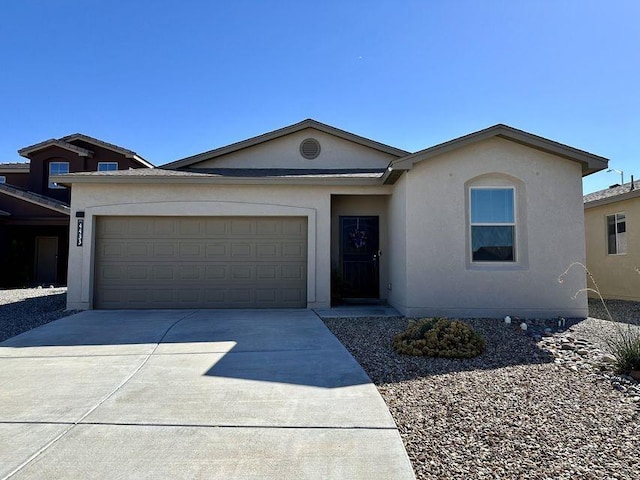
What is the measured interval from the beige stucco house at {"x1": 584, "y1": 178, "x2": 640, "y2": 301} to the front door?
71.7 feet

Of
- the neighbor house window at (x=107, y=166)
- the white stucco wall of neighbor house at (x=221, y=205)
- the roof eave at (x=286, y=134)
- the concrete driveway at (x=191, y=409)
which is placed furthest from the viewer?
the neighbor house window at (x=107, y=166)

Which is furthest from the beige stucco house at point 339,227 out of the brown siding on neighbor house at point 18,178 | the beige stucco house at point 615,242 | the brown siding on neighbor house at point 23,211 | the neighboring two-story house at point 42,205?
the brown siding on neighbor house at point 18,178

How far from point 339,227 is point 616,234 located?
8804 millimetres

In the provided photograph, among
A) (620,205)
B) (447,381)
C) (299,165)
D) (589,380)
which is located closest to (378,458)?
(447,381)

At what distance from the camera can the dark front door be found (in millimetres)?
11562

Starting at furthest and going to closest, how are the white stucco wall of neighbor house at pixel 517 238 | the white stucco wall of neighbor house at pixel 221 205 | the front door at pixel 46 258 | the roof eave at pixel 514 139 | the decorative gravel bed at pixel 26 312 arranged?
the front door at pixel 46 258
the white stucco wall of neighbor house at pixel 221 205
the white stucco wall of neighbor house at pixel 517 238
the roof eave at pixel 514 139
the decorative gravel bed at pixel 26 312

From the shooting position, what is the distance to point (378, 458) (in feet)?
10.7

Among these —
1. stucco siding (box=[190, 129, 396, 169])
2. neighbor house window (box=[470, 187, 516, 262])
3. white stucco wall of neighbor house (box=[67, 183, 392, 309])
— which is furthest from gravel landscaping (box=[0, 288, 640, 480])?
stucco siding (box=[190, 129, 396, 169])

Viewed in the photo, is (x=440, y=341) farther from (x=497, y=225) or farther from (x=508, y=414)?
(x=497, y=225)

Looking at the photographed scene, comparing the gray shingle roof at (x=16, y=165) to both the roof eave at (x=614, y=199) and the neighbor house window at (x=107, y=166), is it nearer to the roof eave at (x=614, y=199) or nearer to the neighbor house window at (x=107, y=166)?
the neighbor house window at (x=107, y=166)

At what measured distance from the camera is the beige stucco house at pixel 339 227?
8.96 metres

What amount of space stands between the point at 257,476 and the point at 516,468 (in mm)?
1884

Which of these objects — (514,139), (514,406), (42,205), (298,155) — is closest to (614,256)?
(514,139)

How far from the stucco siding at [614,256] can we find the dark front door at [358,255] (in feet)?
24.6
